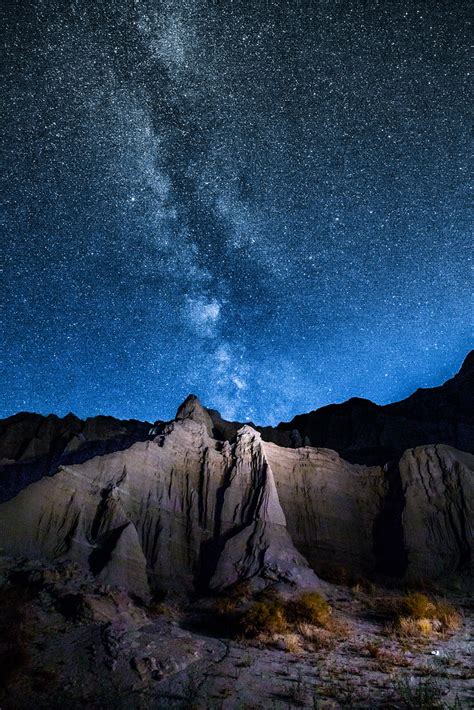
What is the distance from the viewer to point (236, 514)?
1044 inches

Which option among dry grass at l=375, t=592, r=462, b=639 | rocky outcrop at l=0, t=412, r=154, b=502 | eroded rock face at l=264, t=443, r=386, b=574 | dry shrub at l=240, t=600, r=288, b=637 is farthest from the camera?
rocky outcrop at l=0, t=412, r=154, b=502

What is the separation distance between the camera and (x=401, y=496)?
3059cm

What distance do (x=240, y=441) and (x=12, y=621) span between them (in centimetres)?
2072

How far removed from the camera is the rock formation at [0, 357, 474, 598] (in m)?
21.0

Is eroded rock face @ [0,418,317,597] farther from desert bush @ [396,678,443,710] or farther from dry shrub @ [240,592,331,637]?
desert bush @ [396,678,443,710]

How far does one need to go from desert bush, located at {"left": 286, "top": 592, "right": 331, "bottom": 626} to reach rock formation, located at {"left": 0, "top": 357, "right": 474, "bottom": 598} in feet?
12.2

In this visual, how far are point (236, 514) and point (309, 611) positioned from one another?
1048 cm

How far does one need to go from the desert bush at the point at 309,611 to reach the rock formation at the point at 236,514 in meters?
3.71

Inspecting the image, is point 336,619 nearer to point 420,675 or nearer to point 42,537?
point 420,675

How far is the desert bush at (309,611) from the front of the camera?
15922 mm

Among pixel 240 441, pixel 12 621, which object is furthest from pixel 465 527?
pixel 12 621

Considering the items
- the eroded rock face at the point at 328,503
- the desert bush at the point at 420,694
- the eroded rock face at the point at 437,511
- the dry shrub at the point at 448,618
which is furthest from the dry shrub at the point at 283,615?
the eroded rock face at the point at 437,511

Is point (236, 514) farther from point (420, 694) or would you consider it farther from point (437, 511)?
point (420, 694)

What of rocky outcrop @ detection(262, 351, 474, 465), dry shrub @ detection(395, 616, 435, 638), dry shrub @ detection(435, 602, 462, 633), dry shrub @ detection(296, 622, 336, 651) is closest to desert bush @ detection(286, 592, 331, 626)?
dry shrub @ detection(296, 622, 336, 651)
